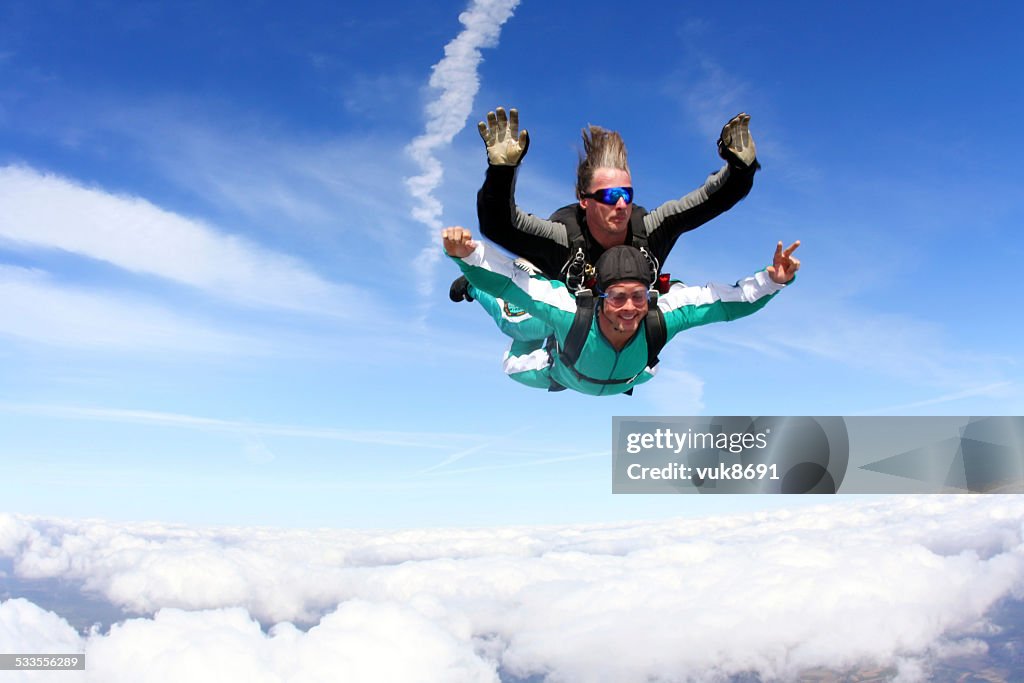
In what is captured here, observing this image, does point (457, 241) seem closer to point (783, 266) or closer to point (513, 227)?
point (513, 227)

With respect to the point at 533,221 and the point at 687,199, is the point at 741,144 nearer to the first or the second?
the point at 687,199

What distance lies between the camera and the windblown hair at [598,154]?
6.26 metres

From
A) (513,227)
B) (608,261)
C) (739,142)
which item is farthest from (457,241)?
(739,142)

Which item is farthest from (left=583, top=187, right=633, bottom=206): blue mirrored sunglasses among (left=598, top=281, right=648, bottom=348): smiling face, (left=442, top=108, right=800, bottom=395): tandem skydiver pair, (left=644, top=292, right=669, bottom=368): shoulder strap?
(left=644, top=292, right=669, bottom=368): shoulder strap

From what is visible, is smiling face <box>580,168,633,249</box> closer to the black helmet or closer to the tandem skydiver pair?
the tandem skydiver pair

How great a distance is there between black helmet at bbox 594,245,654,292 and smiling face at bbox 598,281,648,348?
0.06 metres

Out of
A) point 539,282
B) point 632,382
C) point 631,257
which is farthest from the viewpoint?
point 632,382

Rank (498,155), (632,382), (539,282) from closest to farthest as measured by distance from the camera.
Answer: (498,155) → (539,282) → (632,382)

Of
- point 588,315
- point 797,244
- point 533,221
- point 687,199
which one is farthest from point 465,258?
point 797,244

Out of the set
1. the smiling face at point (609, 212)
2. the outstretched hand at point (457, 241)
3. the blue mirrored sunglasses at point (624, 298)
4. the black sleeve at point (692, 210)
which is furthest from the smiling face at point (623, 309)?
the outstretched hand at point (457, 241)

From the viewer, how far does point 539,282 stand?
617 cm

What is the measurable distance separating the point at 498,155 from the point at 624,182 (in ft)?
4.54

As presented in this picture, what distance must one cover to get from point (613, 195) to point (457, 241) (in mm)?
1552

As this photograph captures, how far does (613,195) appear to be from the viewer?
19.7ft
